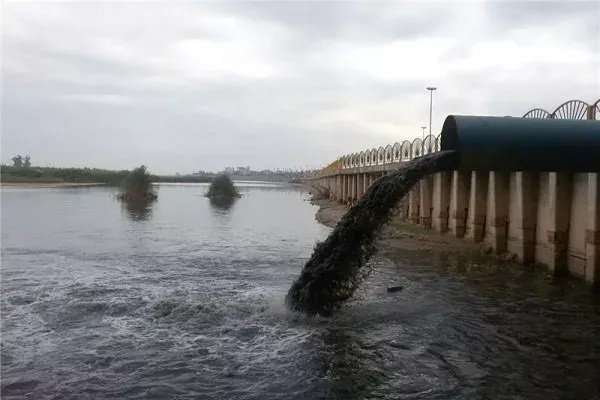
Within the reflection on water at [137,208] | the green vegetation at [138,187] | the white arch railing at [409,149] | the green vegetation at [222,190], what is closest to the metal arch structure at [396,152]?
the white arch railing at [409,149]

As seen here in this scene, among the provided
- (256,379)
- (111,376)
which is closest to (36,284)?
(111,376)

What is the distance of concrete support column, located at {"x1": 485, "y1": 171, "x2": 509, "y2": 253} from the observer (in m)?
18.8

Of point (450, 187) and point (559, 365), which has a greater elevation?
point (450, 187)

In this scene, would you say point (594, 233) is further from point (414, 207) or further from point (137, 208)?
point (137, 208)

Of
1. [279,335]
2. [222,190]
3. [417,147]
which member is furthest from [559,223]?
[222,190]

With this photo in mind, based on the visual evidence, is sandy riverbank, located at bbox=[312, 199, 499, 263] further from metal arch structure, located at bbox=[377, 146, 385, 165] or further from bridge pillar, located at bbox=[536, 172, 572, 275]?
metal arch structure, located at bbox=[377, 146, 385, 165]

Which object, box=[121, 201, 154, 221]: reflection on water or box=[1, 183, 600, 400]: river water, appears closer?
box=[1, 183, 600, 400]: river water

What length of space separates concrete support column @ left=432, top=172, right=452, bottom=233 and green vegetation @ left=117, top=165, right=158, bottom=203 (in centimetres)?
3669

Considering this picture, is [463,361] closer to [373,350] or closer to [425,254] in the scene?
[373,350]

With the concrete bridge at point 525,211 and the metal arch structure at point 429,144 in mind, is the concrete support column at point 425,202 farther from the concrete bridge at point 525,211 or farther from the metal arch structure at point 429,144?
the metal arch structure at point 429,144

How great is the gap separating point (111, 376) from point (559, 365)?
6.57 metres

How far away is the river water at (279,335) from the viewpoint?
7695 millimetres

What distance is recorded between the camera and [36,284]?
46.5 feet

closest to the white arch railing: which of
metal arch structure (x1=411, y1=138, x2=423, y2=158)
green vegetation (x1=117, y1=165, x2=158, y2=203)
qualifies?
metal arch structure (x1=411, y1=138, x2=423, y2=158)
